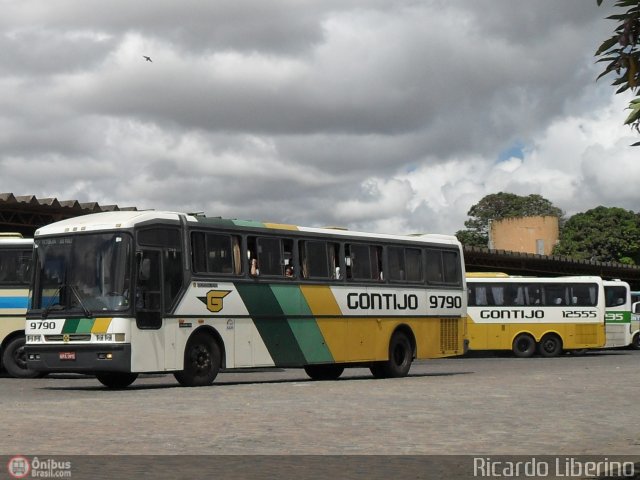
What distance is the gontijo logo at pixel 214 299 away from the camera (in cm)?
2069

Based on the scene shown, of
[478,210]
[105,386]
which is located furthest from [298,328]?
[478,210]

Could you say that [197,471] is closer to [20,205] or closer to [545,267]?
[20,205]

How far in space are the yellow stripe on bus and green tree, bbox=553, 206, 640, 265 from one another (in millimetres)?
87316

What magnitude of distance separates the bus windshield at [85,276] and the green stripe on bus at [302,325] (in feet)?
12.2

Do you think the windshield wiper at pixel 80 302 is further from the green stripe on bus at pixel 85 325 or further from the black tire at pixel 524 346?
the black tire at pixel 524 346

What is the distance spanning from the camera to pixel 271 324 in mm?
22078

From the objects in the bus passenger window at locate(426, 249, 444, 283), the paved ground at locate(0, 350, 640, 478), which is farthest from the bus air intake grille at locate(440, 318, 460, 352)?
the paved ground at locate(0, 350, 640, 478)

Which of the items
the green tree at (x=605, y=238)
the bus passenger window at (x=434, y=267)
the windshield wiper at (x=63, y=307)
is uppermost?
the green tree at (x=605, y=238)

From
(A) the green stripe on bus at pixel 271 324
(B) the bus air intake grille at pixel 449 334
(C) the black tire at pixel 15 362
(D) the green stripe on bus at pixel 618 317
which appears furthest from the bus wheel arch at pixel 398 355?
(D) the green stripe on bus at pixel 618 317

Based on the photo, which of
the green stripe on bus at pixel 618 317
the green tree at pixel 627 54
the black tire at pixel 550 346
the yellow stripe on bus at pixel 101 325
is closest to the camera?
the green tree at pixel 627 54

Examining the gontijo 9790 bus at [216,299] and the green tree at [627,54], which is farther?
the gontijo 9790 bus at [216,299]

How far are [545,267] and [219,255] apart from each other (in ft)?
154

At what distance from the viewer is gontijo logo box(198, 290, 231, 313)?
20688mm

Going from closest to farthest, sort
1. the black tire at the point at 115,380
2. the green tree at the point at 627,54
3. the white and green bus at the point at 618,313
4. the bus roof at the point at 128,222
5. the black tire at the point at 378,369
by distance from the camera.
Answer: the green tree at the point at 627,54
the bus roof at the point at 128,222
the black tire at the point at 115,380
the black tire at the point at 378,369
the white and green bus at the point at 618,313
